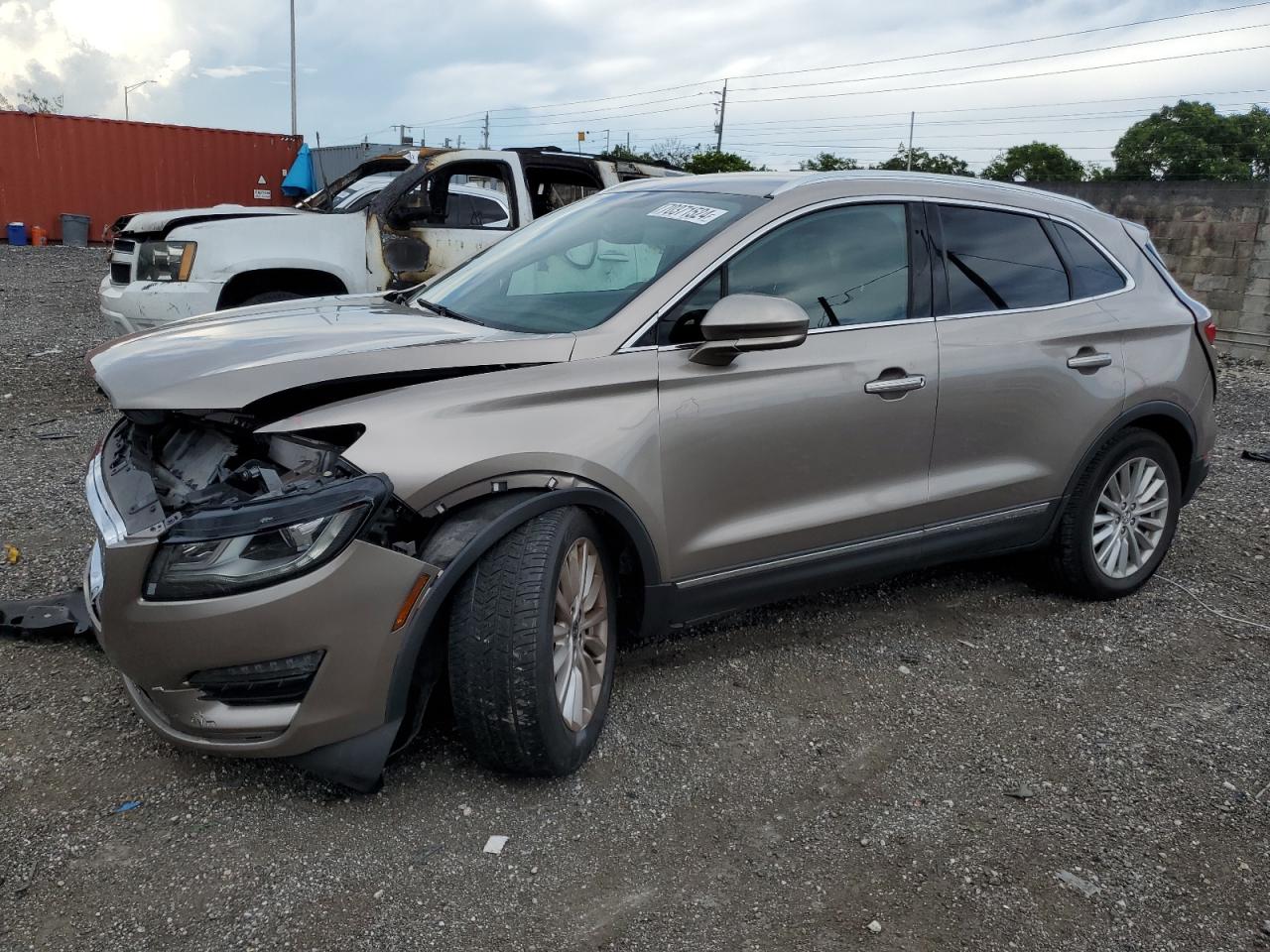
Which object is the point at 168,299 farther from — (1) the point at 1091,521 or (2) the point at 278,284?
(1) the point at 1091,521

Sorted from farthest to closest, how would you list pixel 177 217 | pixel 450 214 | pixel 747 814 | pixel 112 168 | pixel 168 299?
pixel 112 168 < pixel 450 214 < pixel 177 217 < pixel 168 299 < pixel 747 814

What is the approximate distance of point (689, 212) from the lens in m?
3.63

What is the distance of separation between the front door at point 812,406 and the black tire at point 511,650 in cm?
54

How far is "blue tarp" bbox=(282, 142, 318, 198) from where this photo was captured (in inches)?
956

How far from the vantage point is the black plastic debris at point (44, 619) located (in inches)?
147

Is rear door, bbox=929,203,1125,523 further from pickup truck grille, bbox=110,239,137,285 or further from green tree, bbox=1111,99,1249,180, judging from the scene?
green tree, bbox=1111,99,1249,180

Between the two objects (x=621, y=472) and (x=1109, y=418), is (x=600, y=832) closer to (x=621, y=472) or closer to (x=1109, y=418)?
(x=621, y=472)

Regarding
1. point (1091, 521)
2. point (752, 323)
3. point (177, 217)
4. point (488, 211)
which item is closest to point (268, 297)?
point (177, 217)

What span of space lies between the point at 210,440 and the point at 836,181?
2247 mm

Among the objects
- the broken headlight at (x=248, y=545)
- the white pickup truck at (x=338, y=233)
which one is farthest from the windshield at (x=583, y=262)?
the white pickup truck at (x=338, y=233)

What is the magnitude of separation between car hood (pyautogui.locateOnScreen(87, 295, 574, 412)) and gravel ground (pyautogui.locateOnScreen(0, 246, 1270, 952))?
3.61 feet

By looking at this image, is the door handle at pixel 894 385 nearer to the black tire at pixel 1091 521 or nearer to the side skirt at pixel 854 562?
the side skirt at pixel 854 562

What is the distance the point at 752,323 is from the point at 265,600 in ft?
5.02

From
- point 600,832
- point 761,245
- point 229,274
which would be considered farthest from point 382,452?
point 229,274
